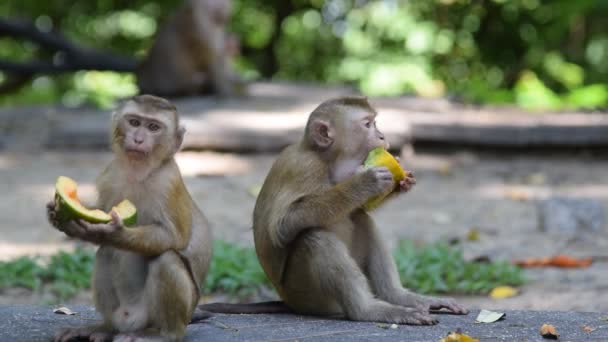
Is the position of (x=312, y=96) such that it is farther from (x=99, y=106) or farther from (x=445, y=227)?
(x=445, y=227)

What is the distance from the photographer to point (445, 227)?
28.3 ft

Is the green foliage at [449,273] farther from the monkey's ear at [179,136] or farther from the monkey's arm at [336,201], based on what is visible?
the monkey's ear at [179,136]

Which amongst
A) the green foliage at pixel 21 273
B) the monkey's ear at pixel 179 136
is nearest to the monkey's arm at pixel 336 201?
the monkey's ear at pixel 179 136

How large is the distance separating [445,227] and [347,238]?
12.1 feet

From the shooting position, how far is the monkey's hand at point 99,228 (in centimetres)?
399

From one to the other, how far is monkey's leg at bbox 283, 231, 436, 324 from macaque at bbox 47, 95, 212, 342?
1.85ft

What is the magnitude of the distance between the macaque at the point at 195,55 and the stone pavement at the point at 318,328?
8.21 meters

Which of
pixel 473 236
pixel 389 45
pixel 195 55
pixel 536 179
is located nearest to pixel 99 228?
pixel 473 236

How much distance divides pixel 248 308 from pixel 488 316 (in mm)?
1263

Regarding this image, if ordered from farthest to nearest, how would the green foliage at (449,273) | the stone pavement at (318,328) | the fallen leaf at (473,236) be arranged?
the fallen leaf at (473,236) < the green foliage at (449,273) < the stone pavement at (318,328)

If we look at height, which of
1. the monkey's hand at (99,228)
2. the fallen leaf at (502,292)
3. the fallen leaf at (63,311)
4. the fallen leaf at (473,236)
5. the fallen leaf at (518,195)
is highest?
the monkey's hand at (99,228)

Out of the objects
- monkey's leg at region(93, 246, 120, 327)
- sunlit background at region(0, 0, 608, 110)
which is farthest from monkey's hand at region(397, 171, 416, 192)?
sunlit background at region(0, 0, 608, 110)

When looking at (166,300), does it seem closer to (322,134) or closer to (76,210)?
(76,210)

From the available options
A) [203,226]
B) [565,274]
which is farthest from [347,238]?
[565,274]
